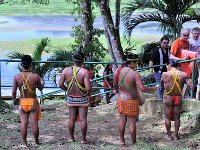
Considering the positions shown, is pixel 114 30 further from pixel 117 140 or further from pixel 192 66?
pixel 117 140

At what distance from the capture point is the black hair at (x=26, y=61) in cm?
Answer: 647

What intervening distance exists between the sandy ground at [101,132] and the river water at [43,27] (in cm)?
1839

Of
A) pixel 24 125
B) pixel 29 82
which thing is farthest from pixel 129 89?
pixel 24 125

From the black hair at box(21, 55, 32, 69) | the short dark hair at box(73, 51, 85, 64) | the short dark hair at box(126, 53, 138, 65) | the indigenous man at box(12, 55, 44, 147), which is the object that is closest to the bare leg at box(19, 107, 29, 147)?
the indigenous man at box(12, 55, 44, 147)

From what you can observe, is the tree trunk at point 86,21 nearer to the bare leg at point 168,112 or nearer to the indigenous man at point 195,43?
the indigenous man at point 195,43

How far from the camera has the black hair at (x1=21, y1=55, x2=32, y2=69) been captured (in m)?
6.47

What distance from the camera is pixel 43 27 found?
3559 cm

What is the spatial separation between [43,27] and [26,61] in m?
29.5

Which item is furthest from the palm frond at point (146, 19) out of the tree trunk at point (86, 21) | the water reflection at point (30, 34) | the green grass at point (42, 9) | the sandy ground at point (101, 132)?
the green grass at point (42, 9)

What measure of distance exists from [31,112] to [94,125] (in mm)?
2227

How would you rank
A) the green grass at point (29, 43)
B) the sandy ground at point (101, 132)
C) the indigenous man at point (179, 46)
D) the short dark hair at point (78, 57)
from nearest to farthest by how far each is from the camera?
1. the short dark hair at point (78, 57)
2. the sandy ground at point (101, 132)
3. the indigenous man at point (179, 46)
4. the green grass at point (29, 43)

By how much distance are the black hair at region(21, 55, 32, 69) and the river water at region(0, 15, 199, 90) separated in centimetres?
2105

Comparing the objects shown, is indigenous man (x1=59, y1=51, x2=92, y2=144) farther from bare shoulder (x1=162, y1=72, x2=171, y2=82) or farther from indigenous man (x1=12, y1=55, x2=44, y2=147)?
bare shoulder (x1=162, y1=72, x2=171, y2=82)

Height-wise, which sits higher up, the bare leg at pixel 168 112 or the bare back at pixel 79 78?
the bare back at pixel 79 78
